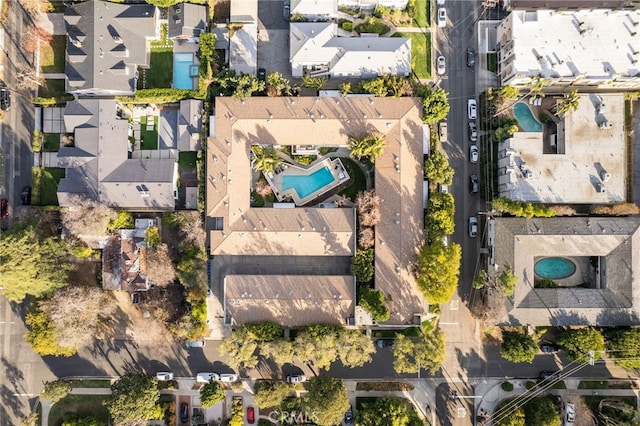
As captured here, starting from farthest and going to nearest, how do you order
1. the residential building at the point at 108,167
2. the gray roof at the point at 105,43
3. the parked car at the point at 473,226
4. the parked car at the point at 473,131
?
1. the parked car at the point at 473,131
2. the parked car at the point at 473,226
3. the gray roof at the point at 105,43
4. the residential building at the point at 108,167

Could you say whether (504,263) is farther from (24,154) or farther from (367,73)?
(24,154)

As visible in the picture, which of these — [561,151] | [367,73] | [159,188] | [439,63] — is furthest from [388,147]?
[159,188]

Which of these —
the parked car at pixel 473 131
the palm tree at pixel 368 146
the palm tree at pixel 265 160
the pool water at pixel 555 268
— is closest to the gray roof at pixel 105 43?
the palm tree at pixel 265 160

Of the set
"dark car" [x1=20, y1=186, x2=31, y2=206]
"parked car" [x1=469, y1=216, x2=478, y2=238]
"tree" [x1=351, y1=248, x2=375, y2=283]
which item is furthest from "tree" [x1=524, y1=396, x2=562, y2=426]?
"dark car" [x1=20, y1=186, x2=31, y2=206]

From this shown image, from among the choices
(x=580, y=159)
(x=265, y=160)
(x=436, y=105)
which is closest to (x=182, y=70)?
(x=265, y=160)

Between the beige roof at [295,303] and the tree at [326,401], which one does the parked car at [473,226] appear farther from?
the tree at [326,401]

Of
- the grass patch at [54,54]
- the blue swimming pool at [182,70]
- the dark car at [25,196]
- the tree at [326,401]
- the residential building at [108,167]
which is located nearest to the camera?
Answer: the tree at [326,401]
